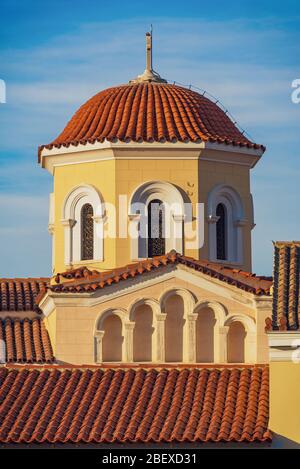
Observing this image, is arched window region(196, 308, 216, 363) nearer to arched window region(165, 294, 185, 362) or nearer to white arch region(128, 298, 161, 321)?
arched window region(165, 294, 185, 362)

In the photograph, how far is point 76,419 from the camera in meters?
56.9

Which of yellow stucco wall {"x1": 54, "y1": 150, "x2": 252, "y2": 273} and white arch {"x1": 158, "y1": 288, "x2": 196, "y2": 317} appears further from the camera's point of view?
yellow stucco wall {"x1": 54, "y1": 150, "x2": 252, "y2": 273}

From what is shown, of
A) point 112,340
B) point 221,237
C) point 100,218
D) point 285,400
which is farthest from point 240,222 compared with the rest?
point 285,400

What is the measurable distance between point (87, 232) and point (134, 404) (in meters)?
10.9

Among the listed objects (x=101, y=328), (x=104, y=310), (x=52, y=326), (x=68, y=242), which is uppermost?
(x=68, y=242)

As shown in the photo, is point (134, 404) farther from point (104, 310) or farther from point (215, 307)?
point (215, 307)

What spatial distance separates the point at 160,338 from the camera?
208 ft

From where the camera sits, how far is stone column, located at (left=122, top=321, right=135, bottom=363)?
208ft

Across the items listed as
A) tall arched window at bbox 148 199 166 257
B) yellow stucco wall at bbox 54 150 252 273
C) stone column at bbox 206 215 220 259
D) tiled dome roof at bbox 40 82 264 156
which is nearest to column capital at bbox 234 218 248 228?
stone column at bbox 206 215 220 259

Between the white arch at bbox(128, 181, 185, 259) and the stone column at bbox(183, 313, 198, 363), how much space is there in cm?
359

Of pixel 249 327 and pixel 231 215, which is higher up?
pixel 231 215

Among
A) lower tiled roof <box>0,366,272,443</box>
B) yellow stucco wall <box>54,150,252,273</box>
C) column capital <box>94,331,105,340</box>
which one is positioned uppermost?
yellow stucco wall <box>54,150,252,273</box>
